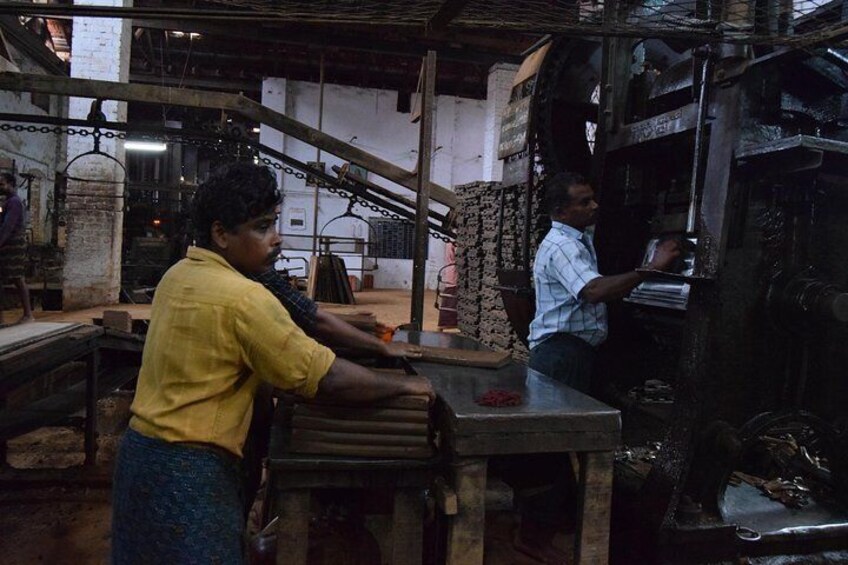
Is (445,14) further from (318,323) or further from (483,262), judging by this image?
(483,262)

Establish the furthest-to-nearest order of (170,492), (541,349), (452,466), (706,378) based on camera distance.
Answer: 1. (541,349)
2. (706,378)
3. (452,466)
4. (170,492)

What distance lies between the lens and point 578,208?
10.7 ft

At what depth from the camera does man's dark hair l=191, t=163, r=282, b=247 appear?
1810 mm

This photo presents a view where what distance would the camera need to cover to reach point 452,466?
196 cm

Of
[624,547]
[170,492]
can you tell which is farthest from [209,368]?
[624,547]

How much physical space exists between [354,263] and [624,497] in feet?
51.0

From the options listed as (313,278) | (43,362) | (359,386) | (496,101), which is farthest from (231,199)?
(496,101)

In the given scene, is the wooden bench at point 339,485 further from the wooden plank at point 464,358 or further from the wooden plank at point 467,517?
the wooden plank at point 464,358

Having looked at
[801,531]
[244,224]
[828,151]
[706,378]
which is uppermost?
[828,151]

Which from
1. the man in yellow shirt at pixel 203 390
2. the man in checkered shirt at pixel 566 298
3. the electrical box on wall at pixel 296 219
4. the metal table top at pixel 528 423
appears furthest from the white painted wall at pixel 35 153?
the metal table top at pixel 528 423

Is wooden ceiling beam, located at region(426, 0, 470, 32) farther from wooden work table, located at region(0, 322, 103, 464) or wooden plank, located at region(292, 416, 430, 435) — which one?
wooden work table, located at region(0, 322, 103, 464)

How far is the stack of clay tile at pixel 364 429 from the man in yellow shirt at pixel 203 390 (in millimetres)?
141

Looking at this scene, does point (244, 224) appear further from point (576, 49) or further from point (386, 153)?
point (386, 153)

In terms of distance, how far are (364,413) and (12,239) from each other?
6.67m
